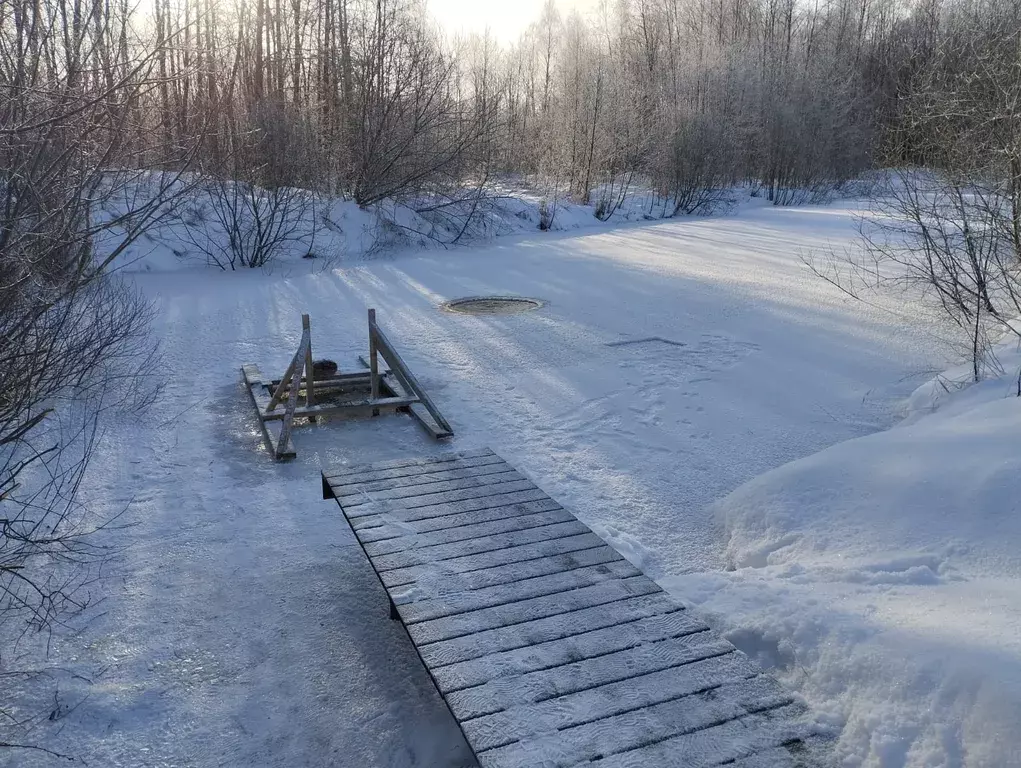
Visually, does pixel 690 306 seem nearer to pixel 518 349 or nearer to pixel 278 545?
pixel 518 349

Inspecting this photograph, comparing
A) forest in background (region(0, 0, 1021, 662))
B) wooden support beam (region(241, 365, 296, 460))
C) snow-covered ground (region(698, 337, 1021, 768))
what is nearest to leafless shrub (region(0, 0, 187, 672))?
forest in background (region(0, 0, 1021, 662))

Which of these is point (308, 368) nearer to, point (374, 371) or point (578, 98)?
point (374, 371)

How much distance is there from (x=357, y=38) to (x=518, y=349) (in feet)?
45.4

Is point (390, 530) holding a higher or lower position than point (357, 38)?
lower

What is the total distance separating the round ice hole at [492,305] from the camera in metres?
10.7

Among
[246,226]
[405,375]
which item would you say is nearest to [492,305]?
[405,375]

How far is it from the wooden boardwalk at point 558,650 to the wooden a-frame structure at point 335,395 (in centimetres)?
207

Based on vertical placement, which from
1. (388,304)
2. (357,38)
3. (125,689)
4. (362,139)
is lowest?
(125,689)

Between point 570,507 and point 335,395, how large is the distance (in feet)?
10.6

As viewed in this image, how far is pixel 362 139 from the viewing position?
17.7m

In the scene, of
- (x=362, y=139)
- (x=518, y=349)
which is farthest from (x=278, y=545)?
(x=362, y=139)

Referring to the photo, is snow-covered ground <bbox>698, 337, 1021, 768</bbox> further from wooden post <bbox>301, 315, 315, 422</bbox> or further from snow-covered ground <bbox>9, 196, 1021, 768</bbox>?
wooden post <bbox>301, 315, 315, 422</bbox>

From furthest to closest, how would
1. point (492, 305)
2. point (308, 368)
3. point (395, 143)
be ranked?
point (395, 143) < point (492, 305) < point (308, 368)

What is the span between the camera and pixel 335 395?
7.49 meters
